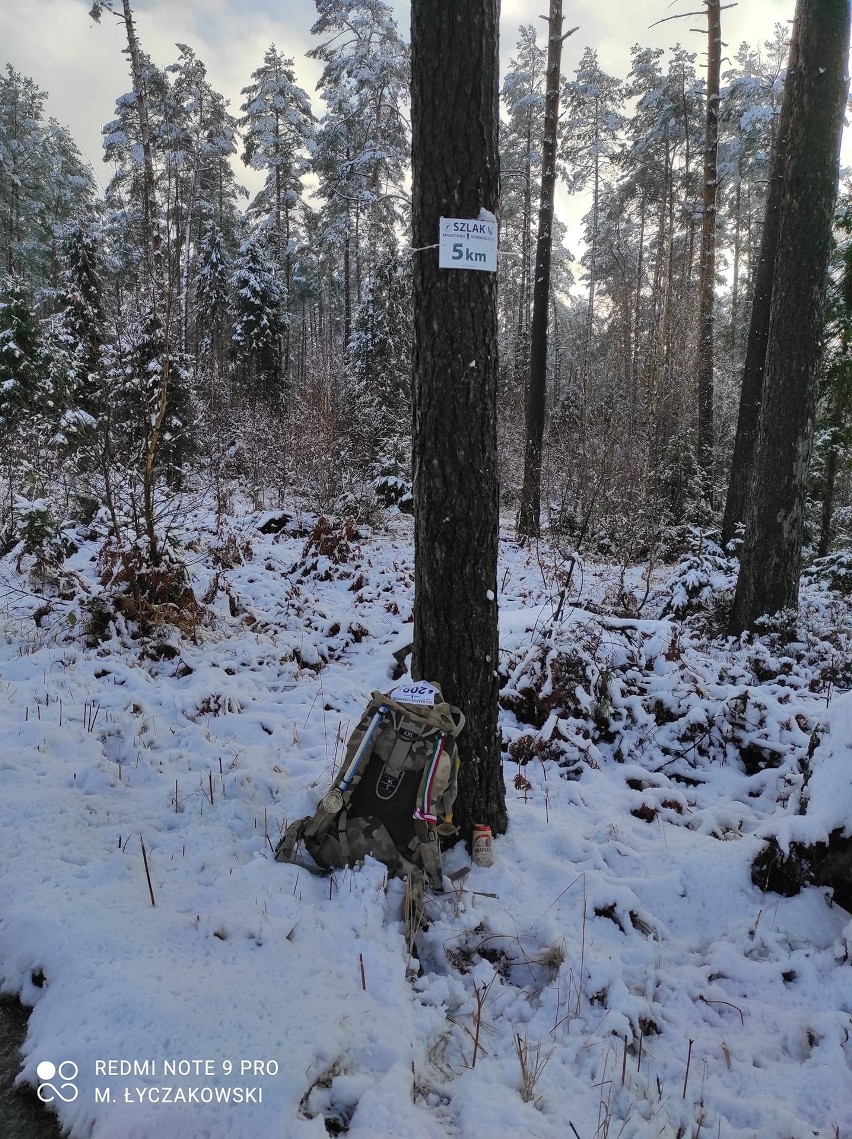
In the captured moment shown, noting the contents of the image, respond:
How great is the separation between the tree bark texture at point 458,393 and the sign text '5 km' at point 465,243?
0.04 meters

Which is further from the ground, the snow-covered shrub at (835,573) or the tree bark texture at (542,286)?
the tree bark texture at (542,286)

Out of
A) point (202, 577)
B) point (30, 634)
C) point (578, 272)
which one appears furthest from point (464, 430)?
point (578, 272)

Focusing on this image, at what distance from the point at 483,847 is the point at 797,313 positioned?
17.6 feet

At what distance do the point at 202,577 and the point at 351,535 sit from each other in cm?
313

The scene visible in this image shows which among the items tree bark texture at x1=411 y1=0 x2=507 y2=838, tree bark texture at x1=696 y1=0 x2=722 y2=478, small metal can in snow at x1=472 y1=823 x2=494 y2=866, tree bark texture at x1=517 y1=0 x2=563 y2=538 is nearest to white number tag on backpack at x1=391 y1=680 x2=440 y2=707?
tree bark texture at x1=411 y1=0 x2=507 y2=838

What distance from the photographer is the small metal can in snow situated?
2.78m

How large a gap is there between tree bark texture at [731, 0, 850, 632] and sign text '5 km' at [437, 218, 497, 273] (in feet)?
13.4

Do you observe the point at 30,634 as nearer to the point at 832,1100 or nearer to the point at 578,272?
the point at 832,1100

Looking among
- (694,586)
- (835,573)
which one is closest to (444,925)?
(694,586)

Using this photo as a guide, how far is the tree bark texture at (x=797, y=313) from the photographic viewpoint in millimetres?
5125

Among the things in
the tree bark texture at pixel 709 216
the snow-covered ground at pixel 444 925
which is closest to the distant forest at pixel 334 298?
the tree bark texture at pixel 709 216

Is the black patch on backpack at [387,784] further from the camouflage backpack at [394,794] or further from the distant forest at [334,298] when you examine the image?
the distant forest at [334,298]

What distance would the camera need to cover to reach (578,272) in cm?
3622

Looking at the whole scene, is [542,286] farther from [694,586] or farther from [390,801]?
[390,801]
